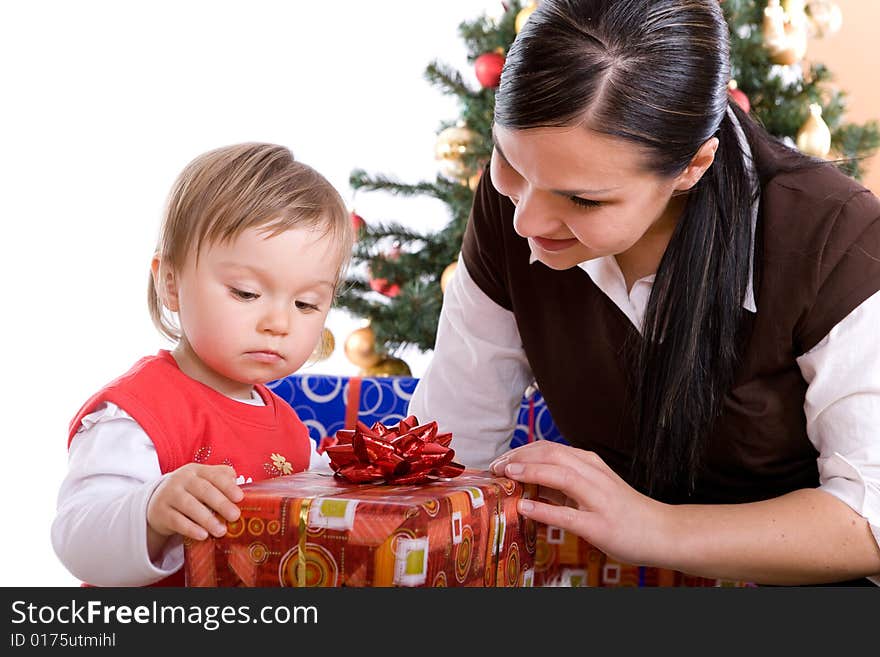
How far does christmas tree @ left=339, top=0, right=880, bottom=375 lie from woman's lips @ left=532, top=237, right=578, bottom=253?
109 cm

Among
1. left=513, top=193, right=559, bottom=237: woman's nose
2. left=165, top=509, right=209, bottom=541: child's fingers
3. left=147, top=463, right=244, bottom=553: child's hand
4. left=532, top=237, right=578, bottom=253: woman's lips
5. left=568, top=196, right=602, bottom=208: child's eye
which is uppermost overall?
left=568, top=196, right=602, bottom=208: child's eye

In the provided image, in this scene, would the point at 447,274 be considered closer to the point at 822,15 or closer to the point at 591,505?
the point at 822,15

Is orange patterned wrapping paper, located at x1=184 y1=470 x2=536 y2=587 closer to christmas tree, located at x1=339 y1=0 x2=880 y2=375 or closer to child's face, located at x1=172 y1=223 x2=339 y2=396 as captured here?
child's face, located at x1=172 y1=223 x2=339 y2=396

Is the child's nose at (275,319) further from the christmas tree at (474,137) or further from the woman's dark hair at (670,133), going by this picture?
the christmas tree at (474,137)

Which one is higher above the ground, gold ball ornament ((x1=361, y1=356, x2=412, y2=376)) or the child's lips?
the child's lips

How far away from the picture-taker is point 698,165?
109 centimetres

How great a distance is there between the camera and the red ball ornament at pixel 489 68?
6.98 feet

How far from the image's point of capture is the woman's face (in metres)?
0.98

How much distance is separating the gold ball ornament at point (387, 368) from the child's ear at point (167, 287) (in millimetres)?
1312

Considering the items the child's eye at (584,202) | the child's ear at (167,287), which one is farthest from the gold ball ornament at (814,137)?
the child's ear at (167,287)

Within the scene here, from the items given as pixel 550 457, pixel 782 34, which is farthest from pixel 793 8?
pixel 550 457

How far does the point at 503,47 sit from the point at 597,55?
1280mm

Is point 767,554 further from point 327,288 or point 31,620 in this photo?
point 31,620

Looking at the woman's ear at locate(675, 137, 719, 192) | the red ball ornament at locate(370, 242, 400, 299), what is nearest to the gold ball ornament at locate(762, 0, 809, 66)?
the red ball ornament at locate(370, 242, 400, 299)
